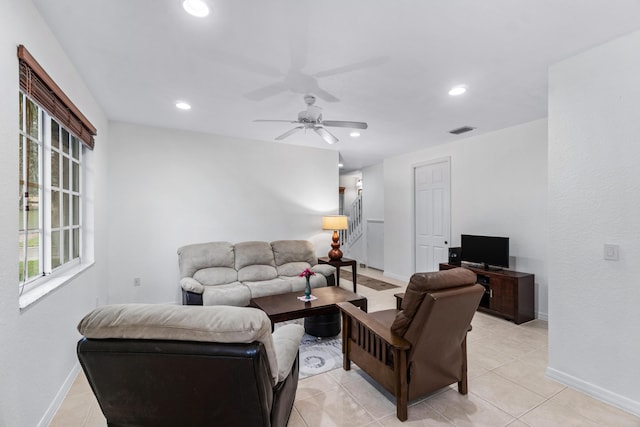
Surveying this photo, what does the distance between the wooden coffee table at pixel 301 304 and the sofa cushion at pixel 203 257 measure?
1188 mm

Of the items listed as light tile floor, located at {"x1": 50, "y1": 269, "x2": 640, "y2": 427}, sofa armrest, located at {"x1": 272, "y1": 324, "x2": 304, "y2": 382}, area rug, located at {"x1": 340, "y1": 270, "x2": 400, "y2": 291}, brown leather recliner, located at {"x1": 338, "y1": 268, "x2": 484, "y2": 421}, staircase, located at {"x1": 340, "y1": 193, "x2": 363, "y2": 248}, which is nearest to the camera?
sofa armrest, located at {"x1": 272, "y1": 324, "x2": 304, "y2": 382}

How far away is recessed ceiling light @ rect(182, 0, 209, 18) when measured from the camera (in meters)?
1.71

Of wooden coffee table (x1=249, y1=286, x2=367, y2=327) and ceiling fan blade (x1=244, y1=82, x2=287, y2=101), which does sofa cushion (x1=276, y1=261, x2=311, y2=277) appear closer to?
wooden coffee table (x1=249, y1=286, x2=367, y2=327)

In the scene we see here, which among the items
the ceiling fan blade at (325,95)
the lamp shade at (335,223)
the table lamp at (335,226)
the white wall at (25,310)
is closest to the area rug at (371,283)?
the table lamp at (335,226)

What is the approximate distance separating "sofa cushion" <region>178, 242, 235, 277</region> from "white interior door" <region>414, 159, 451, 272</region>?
3.33 meters

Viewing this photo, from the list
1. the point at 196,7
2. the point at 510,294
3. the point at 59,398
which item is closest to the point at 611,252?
the point at 510,294

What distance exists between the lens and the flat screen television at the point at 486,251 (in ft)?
12.7

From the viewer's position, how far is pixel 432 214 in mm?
5309

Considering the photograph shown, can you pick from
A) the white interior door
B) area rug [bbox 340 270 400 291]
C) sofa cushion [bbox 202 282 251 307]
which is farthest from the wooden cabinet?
sofa cushion [bbox 202 282 251 307]

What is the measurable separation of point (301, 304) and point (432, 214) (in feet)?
10.8

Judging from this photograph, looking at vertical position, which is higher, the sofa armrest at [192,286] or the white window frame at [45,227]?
the white window frame at [45,227]

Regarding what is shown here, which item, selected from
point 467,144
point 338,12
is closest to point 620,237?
point 338,12

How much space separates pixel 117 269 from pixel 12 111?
2.92m

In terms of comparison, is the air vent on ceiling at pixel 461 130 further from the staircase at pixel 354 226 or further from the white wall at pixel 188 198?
the staircase at pixel 354 226
